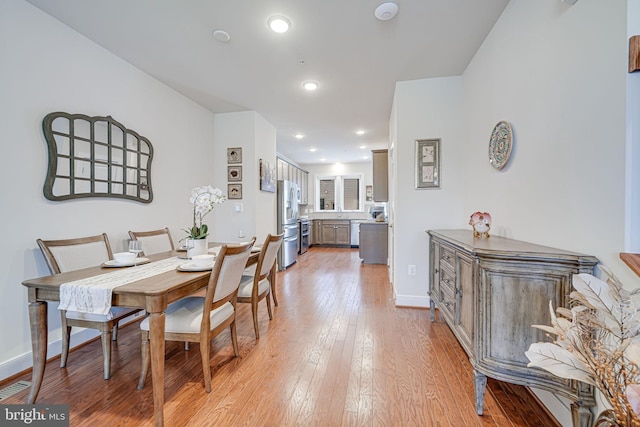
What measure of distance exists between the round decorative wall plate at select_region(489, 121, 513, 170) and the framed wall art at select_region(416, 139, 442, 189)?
762 millimetres

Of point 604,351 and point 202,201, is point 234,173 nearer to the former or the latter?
point 202,201

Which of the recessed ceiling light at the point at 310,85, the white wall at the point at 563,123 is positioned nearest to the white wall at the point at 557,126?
the white wall at the point at 563,123

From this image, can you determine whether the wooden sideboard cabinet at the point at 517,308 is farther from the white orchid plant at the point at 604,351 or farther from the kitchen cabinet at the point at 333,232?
the kitchen cabinet at the point at 333,232

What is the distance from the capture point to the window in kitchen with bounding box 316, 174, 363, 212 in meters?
8.15

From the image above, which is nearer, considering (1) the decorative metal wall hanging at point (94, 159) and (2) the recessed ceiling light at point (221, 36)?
(1) the decorative metal wall hanging at point (94, 159)

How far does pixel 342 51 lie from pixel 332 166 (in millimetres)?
5874

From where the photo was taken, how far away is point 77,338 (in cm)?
221

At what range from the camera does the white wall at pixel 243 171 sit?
3932 mm

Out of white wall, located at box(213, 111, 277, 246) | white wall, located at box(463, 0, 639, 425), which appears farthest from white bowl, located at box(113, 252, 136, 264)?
white wall, located at box(463, 0, 639, 425)

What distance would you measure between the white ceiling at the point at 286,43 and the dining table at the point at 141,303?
6.38ft

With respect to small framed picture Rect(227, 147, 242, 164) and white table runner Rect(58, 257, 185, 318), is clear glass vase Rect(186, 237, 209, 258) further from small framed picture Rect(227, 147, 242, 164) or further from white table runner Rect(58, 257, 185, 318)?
small framed picture Rect(227, 147, 242, 164)

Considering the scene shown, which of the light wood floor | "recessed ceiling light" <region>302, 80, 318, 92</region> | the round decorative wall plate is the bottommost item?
the light wood floor

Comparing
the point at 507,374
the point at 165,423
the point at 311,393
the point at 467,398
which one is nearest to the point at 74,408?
the point at 165,423

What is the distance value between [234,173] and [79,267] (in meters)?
2.33
